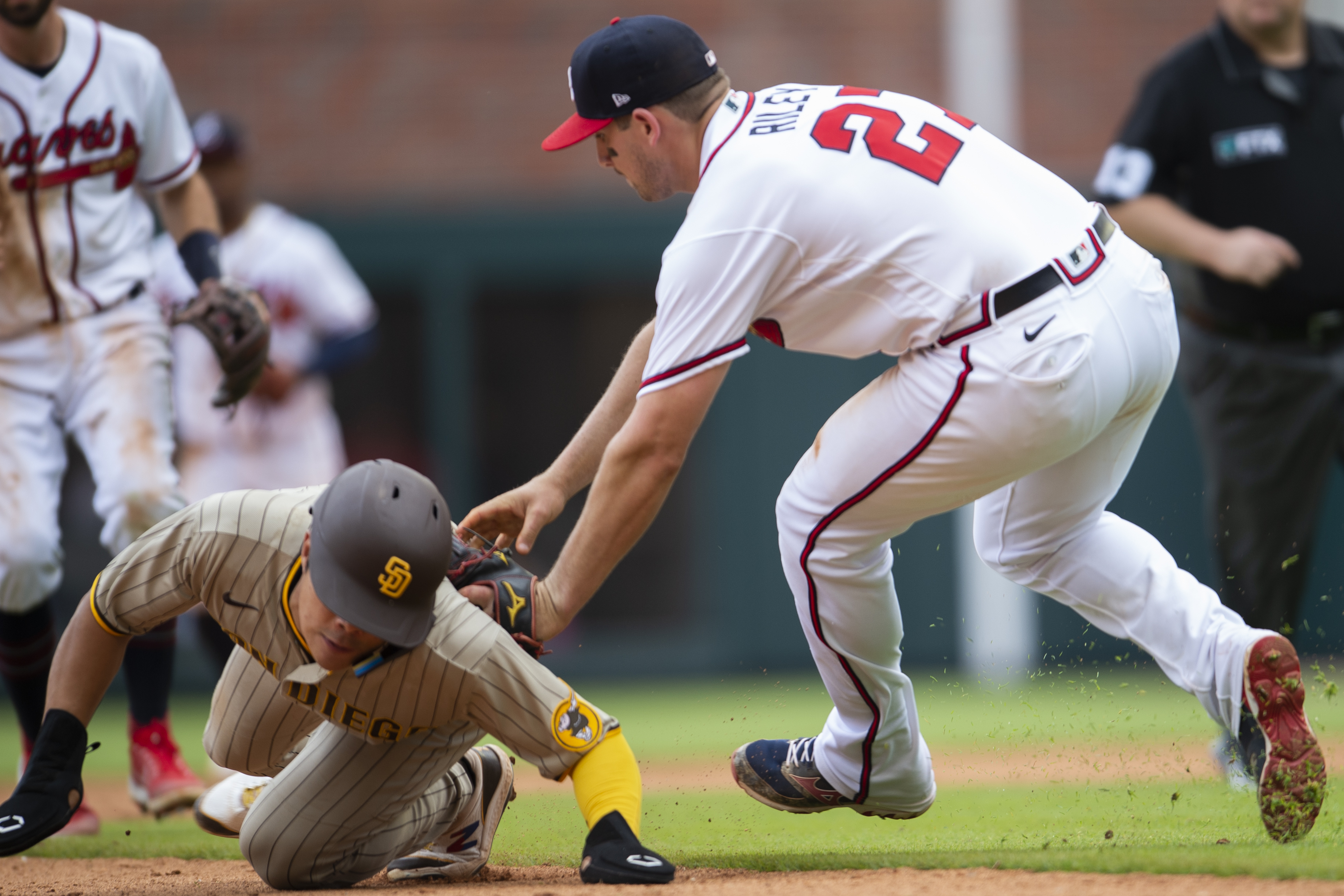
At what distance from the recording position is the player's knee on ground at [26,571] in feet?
13.9

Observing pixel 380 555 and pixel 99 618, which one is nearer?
pixel 380 555

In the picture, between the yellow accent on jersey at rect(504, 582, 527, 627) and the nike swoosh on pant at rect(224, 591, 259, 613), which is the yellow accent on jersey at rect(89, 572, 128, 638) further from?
the yellow accent on jersey at rect(504, 582, 527, 627)

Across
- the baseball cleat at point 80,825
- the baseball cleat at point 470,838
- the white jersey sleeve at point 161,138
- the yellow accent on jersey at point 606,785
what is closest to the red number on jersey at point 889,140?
the yellow accent on jersey at point 606,785

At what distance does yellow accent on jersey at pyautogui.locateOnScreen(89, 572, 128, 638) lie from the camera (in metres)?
3.10

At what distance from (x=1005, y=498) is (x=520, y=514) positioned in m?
1.16

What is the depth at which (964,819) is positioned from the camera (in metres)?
4.10

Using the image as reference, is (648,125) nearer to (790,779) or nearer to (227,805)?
(790,779)

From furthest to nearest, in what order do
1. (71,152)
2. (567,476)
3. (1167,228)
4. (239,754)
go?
(1167,228)
(71,152)
(239,754)
(567,476)

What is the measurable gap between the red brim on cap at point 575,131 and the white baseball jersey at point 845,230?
0.24 m

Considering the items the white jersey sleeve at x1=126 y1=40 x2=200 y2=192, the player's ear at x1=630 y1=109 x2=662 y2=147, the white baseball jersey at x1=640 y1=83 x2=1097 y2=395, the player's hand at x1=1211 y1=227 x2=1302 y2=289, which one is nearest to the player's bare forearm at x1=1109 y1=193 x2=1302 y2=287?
the player's hand at x1=1211 y1=227 x2=1302 y2=289

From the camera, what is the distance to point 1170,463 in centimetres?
926

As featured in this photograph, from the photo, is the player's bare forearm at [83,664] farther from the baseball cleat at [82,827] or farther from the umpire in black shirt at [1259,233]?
the umpire in black shirt at [1259,233]

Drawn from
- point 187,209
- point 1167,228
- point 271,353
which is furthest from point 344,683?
point 271,353

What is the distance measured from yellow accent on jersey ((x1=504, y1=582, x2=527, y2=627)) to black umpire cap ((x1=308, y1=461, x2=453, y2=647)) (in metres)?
0.21
